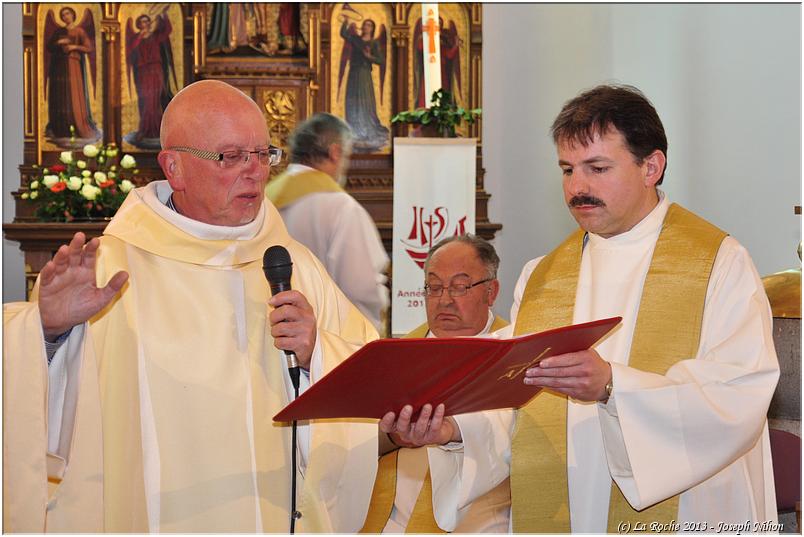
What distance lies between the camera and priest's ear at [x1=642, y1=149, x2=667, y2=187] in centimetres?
312

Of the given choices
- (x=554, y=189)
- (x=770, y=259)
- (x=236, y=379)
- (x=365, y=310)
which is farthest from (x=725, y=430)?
(x=554, y=189)

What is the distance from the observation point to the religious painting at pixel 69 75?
33.1 ft

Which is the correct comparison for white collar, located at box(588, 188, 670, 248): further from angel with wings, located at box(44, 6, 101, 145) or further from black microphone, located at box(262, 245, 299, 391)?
angel with wings, located at box(44, 6, 101, 145)

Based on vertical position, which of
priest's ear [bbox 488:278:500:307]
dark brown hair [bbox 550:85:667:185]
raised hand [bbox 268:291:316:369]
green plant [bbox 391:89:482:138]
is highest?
green plant [bbox 391:89:482:138]

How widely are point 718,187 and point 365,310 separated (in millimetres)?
2915

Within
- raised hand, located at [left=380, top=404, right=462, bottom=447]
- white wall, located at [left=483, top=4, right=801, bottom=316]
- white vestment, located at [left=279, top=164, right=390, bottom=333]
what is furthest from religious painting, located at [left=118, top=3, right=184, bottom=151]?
raised hand, located at [left=380, top=404, right=462, bottom=447]

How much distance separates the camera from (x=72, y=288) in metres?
2.60

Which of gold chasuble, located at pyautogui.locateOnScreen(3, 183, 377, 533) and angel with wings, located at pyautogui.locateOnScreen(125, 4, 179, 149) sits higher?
angel with wings, located at pyautogui.locateOnScreen(125, 4, 179, 149)

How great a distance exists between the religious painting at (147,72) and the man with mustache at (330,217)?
164 inches

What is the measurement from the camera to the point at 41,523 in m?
2.74

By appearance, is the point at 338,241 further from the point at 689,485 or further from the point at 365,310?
the point at 689,485

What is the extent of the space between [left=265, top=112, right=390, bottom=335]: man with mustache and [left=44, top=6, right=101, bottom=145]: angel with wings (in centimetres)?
443

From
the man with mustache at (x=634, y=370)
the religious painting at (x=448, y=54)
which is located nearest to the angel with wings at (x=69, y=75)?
the religious painting at (x=448, y=54)

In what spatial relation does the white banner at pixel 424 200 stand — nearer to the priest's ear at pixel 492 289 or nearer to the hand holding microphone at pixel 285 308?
the priest's ear at pixel 492 289
